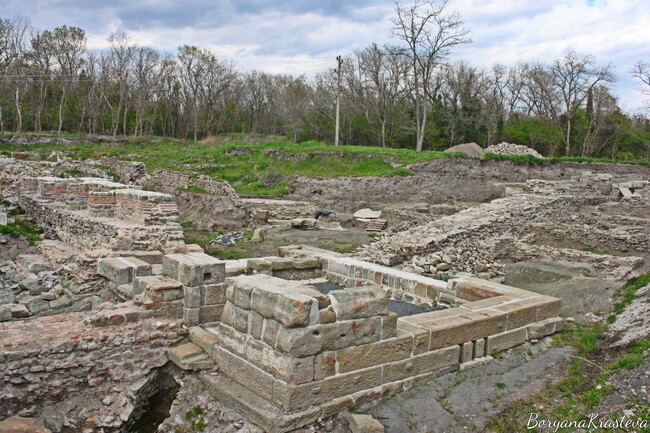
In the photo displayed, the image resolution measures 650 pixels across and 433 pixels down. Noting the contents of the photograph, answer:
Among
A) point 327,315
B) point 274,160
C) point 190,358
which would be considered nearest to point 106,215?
point 190,358

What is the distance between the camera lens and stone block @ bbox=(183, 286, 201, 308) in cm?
545

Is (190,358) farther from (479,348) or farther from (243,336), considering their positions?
(479,348)

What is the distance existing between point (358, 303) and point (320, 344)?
19.6 inches

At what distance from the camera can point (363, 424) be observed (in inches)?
157

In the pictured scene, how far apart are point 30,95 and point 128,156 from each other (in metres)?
18.4

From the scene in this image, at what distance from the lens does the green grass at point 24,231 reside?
40.5ft

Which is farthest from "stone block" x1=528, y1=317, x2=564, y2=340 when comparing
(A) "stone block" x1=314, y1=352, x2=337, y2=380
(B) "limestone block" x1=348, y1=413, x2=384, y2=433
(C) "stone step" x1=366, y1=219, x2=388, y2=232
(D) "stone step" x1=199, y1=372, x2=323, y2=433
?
(C) "stone step" x1=366, y1=219, x2=388, y2=232

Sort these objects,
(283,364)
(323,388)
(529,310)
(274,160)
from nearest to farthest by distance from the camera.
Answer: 1. (283,364)
2. (323,388)
3. (529,310)
4. (274,160)

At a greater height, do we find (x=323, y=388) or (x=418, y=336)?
(x=418, y=336)

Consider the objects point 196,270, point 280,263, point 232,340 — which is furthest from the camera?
point 280,263

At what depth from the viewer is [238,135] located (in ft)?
152

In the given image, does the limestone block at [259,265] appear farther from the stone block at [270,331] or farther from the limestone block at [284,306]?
the stone block at [270,331]

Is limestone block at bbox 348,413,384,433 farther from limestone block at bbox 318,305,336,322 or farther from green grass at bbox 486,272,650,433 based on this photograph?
green grass at bbox 486,272,650,433

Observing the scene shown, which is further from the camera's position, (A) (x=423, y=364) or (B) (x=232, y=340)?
(A) (x=423, y=364)
